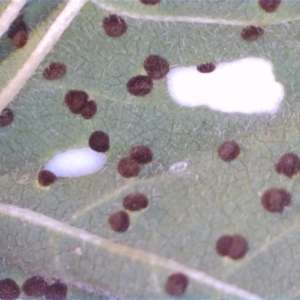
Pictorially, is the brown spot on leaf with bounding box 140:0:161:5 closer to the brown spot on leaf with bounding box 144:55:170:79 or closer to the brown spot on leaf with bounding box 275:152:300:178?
the brown spot on leaf with bounding box 144:55:170:79

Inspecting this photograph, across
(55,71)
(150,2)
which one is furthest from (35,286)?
(150,2)

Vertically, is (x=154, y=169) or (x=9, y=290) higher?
(x=154, y=169)

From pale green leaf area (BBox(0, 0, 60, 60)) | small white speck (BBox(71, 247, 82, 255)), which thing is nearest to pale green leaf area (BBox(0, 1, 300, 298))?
small white speck (BBox(71, 247, 82, 255))

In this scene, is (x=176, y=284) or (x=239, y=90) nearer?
(x=176, y=284)

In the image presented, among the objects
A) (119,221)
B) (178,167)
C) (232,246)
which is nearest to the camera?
(232,246)

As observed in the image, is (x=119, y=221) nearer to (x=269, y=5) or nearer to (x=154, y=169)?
(x=154, y=169)

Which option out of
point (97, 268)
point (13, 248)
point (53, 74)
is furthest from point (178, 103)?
point (13, 248)
